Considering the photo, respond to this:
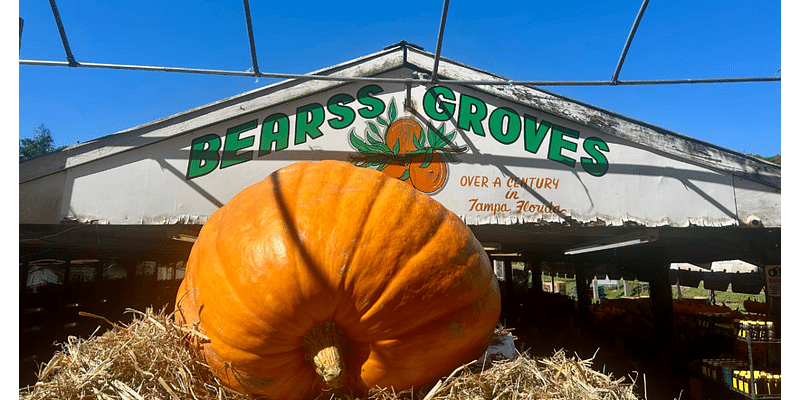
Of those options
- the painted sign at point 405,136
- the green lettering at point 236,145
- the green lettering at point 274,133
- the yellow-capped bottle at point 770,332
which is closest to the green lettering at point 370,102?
the painted sign at point 405,136

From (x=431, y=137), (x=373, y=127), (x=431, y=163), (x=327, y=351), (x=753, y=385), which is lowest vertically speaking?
(x=753, y=385)

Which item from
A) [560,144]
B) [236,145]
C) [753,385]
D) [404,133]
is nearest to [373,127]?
[404,133]

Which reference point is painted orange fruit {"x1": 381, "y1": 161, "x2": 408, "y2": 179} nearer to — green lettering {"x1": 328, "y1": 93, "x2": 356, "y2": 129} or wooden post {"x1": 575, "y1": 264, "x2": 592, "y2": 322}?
green lettering {"x1": 328, "y1": 93, "x2": 356, "y2": 129}

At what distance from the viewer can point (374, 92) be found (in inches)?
186

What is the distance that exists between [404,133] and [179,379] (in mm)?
3544

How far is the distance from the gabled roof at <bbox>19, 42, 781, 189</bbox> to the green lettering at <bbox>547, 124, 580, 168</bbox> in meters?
0.15

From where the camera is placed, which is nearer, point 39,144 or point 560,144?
point 560,144

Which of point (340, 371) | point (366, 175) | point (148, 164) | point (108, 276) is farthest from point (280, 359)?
point (108, 276)

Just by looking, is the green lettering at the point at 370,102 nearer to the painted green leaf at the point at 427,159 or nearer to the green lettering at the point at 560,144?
the painted green leaf at the point at 427,159

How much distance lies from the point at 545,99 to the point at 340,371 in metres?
4.33

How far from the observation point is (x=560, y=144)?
492 centimetres

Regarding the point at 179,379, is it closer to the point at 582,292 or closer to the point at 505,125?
the point at 505,125

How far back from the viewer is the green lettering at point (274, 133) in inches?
181

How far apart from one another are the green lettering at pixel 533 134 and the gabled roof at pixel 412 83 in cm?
18
